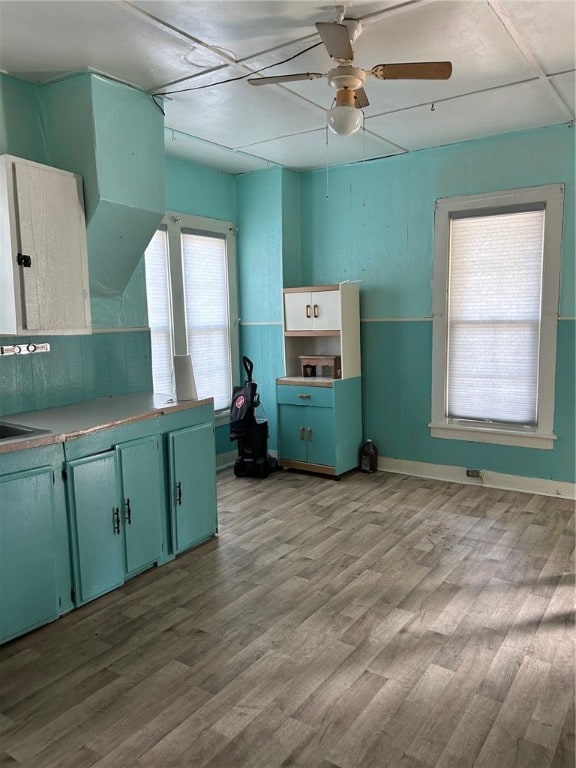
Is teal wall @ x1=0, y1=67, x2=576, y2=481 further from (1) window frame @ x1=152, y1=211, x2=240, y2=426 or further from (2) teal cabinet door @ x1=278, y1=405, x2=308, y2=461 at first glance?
(2) teal cabinet door @ x1=278, y1=405, x2=308, y2=461

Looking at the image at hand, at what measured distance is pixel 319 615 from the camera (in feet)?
9.22

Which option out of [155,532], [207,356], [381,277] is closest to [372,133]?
[381,277]

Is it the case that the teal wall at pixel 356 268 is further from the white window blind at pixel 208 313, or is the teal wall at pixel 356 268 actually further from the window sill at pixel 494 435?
the white window blind at pixel 208 313

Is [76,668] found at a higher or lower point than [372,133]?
lower

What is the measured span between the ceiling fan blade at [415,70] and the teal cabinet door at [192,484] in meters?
2.24

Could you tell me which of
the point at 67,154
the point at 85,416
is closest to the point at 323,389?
the point at 85,416

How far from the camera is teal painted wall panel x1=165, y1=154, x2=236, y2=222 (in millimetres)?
4885

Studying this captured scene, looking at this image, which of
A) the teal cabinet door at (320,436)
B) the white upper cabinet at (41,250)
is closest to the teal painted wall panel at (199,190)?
the white upper cabinet at (41,250)

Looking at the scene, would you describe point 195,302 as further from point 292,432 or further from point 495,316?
point 495,316

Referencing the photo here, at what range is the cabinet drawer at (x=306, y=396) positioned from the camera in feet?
16.3

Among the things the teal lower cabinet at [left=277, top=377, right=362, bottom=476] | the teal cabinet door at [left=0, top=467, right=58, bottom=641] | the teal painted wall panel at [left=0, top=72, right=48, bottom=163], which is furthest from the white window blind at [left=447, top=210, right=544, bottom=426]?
the teal cabinet door at [left=0, top=467, right=58, bottom=641]

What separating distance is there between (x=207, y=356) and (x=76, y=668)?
334 cm

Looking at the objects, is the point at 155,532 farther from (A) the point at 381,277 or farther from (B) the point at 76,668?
(A) the point at 381,277

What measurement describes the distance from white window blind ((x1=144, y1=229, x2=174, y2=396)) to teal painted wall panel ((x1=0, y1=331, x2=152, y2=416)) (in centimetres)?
51
